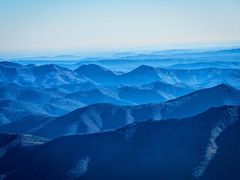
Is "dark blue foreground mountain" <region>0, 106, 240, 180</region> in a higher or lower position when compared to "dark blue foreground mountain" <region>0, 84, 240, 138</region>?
higher

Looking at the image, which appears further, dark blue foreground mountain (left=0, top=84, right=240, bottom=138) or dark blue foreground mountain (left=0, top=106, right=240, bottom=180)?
dark blue foreground mountain (left=0, top=84, right=240, bottom=138)

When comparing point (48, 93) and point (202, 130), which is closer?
point (202, 130)

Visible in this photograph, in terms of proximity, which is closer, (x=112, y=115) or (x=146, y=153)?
(x=146, y=153)

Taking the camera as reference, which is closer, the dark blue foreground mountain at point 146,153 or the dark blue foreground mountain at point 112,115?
the dark blue foreground mountain at point 146,153

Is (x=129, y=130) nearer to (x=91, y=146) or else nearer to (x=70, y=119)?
(x=91, y=146)

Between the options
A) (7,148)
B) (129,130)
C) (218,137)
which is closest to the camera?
(218,137)

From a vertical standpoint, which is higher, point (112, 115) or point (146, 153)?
point (146, 153)

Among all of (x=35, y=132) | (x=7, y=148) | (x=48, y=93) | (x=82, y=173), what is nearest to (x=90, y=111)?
(x=35, y=132)

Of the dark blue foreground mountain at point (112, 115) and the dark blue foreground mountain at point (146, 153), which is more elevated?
the dark blue foreground mountain at point (146, 153)
